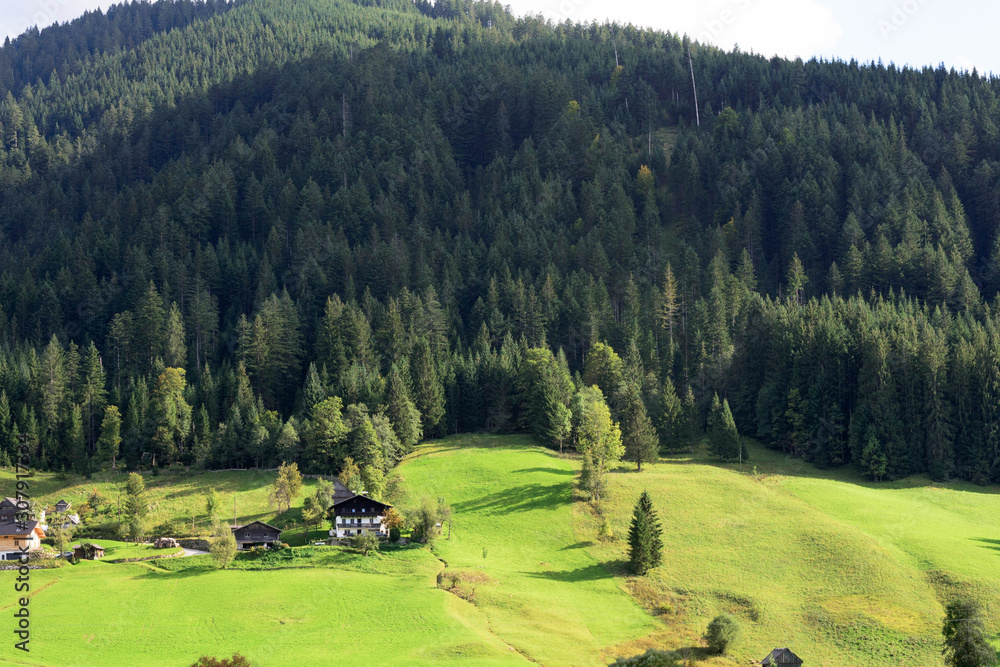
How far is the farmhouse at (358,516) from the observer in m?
98.2

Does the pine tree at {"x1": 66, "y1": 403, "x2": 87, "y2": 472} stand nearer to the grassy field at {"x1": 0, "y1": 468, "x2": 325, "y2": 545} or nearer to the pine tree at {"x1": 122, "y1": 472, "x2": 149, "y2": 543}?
the grassy field at {"x1": 0, "y1": 468, "x2": 325, "y2": 545}

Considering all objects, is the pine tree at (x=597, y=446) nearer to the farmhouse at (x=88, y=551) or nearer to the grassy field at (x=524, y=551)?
the grassy field at (x=524, y=551)

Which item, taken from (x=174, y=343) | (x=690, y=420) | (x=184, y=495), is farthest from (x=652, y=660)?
(x=174, y=343)

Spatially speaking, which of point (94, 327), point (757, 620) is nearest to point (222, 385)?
point (94, 327)

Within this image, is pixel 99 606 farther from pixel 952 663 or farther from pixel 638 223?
pixel 638 223

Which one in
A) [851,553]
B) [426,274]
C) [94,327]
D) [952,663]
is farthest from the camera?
[426,274]

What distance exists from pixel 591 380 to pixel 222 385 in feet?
189

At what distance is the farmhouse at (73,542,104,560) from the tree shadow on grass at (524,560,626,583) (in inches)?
1813

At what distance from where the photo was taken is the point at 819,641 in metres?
74.6

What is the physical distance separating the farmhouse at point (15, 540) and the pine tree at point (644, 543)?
A: 2455 inches

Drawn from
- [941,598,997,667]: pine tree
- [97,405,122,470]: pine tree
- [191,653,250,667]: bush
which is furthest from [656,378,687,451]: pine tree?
[191,653,250,667]: bush

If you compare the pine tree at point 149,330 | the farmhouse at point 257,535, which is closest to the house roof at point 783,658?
the farmhouse at point 257,535

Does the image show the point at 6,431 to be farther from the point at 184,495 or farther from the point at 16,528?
the point at 16,528

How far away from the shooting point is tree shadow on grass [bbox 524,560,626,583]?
8775 cm
